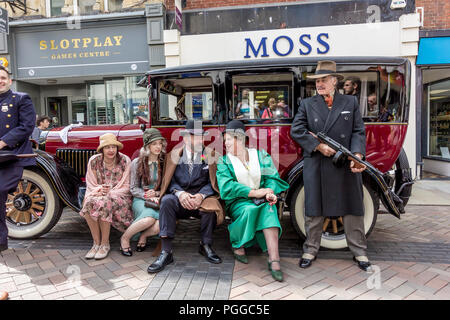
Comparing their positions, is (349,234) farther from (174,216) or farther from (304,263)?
(174,216)

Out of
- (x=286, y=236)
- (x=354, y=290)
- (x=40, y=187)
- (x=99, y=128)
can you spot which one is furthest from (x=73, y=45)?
(x=354, y=290)

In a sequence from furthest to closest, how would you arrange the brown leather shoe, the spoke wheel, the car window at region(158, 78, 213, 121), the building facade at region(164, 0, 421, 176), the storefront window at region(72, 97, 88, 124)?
the storefront window at region(72, 97, 88, 124)
the building facade at region(164, 0, 421, 176)
the spoke wheel
the car window at region(158, 78, 213, 121)
the brown leather shoe

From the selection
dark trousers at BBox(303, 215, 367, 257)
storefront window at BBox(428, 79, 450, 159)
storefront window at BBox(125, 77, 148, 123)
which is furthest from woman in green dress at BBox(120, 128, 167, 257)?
storefront window at BBox(428, 79, 450, 159)

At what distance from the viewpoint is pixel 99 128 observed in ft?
13.8

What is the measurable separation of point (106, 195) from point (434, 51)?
8.02 metres

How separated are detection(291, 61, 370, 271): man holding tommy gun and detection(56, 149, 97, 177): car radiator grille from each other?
105 inches

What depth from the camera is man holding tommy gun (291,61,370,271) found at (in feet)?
9.79

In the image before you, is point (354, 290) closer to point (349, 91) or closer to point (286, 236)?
point (286, 236)

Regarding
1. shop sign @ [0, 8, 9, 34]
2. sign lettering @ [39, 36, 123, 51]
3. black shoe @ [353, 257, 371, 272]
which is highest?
shop sign @ [0, 8, 9, 34]

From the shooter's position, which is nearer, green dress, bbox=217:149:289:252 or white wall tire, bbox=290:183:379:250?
green dress, bbox=217:149:289:252

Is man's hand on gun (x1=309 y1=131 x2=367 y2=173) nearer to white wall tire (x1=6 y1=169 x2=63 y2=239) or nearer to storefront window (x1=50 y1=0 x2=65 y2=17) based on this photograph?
white wall tire (x1=6 y1=169 x2=63 y2=239)

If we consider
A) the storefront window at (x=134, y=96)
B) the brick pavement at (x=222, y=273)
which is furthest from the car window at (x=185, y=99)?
the storefront window at (x=134, y=96)

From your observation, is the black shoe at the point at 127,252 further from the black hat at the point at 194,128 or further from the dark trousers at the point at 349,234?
the dark trousers at the point at 349,234
